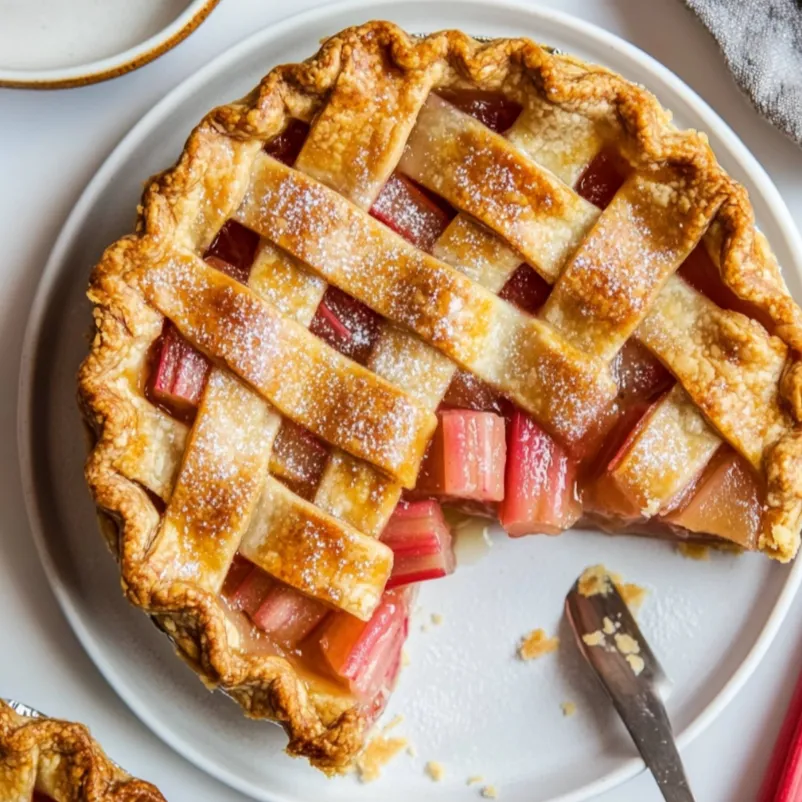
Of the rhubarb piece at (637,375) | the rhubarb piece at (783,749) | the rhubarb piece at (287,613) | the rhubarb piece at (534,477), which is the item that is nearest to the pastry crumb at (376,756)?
the rhubarb piece at (287,613)

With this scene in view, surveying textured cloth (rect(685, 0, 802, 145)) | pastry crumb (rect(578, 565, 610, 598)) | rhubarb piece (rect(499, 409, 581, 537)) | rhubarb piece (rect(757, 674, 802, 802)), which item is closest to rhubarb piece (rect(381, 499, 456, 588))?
rhubarb piece (rect(499, 409, 581, 537))

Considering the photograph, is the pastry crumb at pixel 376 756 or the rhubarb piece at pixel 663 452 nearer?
the rhubarb piece at pixel 663 452

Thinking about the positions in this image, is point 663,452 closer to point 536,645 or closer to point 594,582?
point 594,582

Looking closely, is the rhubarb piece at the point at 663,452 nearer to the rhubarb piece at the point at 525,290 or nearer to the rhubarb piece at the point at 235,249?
the rhubarb piece at the point at 525,290

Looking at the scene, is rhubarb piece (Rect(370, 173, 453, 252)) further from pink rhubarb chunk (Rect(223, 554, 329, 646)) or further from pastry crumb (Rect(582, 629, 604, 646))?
pastry crumb (Rect(582, 629, 604, 646))

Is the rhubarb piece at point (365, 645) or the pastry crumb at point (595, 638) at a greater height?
the pastry crumb at point (595, 638)

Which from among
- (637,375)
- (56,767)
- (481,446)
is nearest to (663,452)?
(637,375)
